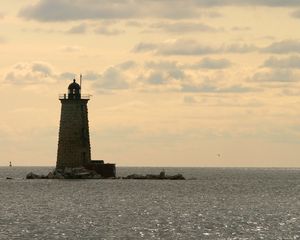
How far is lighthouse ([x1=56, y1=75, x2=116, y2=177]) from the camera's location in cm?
9838

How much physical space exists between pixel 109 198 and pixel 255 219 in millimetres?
24398

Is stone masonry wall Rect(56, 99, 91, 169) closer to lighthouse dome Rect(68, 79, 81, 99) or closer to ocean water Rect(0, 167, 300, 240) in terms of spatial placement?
lighthouse dome Rect(68, 79, 81, 99)

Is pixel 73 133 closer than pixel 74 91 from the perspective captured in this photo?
Yes

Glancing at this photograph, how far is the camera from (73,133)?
322 ft

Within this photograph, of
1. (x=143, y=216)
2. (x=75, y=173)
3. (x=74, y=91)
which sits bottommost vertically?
(x=143, y=216)

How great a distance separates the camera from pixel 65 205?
238 ft

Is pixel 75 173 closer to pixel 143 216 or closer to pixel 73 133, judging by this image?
pixel 73 133

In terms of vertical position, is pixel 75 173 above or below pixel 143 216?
above

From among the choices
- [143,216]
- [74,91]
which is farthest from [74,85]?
[143,216]

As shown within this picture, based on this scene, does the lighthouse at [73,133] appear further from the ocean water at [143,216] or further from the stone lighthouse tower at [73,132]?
the ocean water at [143,216]

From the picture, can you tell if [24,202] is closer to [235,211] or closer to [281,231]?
[235,211]

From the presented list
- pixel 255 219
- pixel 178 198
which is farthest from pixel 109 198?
pixel 255 219

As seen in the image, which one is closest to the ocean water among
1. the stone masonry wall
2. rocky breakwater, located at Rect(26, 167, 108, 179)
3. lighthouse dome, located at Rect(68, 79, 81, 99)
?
the stone masonry wall

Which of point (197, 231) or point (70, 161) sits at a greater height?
point (70, 161)
